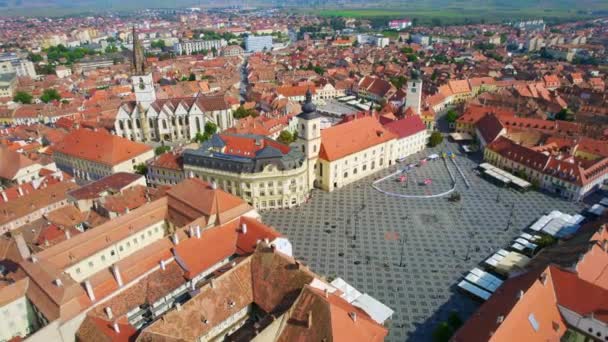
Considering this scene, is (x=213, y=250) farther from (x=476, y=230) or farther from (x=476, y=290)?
(x=476, y=230)

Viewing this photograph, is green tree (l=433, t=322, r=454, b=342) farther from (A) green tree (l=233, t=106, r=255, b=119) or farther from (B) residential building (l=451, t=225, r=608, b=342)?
(A) green tree (l=233, t=106, r=255, b=119)

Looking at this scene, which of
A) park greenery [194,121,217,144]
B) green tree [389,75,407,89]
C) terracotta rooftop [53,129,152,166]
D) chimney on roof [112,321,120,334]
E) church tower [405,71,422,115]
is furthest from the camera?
green tree [389,75,407,89]

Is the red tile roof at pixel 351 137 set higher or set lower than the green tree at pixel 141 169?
higher

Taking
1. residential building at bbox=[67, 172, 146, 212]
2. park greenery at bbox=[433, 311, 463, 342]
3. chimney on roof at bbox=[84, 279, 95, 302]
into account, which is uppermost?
chimney on roof at bbox=[84, 279, 95, 302]

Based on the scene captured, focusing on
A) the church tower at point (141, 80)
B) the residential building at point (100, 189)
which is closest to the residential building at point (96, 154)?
the residential building at point (100, 189)

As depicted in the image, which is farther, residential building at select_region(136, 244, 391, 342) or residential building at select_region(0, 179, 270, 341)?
Answer: residential building at select_region(0, 179, 270, 341)

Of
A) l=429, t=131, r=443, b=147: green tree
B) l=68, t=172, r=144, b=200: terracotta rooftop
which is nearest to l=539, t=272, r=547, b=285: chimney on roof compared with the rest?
l=68, t=172, r=144, b=200: terracotta rooftop

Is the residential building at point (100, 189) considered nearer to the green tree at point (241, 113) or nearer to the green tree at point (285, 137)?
the green tree at point (285, 137)
